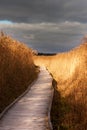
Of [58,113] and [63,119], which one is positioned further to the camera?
[58,113]

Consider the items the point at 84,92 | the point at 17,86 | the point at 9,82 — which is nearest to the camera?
the point at 84,92

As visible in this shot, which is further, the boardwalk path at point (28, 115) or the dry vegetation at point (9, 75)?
the dry vegetation at point (9, 75)

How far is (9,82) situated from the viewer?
19.2m

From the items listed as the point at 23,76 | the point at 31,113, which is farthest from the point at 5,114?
the point at 23,76

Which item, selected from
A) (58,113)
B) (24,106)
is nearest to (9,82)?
(24,106)

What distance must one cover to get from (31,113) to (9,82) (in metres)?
4.10

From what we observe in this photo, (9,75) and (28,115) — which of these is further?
(9,75)

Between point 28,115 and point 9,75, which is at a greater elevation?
point 9,75

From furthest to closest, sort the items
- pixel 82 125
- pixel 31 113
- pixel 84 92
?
pixel 84 92, pixel 31 113, pixel 82 125

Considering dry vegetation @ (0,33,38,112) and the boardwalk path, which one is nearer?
the boardwalk path

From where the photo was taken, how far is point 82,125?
13.0 m

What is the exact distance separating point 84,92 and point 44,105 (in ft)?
6.06

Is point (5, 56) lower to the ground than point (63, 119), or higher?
higher

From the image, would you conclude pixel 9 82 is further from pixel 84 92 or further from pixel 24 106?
pixel 84 92
